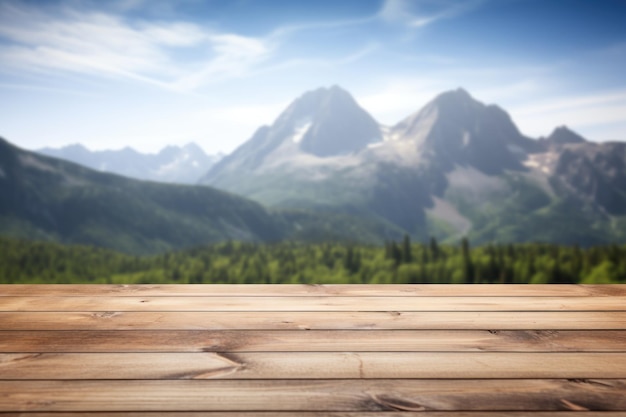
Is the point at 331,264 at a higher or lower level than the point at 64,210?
lower

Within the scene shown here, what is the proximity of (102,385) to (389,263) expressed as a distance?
202ft

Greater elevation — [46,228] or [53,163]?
[53,163]

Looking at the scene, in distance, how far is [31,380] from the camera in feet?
6.36

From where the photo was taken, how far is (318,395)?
180cm

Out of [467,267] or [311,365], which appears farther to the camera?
[467,267]

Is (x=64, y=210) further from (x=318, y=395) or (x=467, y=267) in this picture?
(x=318, y=395)

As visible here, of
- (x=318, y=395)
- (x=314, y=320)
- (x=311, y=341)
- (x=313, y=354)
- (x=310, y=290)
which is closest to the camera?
(x=318, y=395)

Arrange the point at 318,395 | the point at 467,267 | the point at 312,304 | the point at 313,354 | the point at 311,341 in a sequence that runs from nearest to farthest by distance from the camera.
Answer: the point at 318,395
the point at 313,354
the point at 311,341
the point at 312,304
the point at 467,267

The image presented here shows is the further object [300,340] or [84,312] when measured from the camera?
[84,312]

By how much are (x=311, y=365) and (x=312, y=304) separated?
107cm

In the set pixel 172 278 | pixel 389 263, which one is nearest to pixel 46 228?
pixel 172 278

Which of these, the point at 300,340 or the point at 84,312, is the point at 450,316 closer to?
the point at 300,340

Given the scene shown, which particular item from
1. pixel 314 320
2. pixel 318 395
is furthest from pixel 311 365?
pixel 314 320

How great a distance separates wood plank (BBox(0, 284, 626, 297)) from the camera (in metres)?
Result: 3.46
